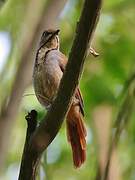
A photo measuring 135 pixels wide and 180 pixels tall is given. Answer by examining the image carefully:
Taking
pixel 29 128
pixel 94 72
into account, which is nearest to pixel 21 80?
pixel 29 128

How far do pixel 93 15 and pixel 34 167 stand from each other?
13.4 inches

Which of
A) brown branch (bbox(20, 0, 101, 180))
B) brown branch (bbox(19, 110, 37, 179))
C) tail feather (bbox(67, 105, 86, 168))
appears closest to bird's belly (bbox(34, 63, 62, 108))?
tail feather (bbox(67, 105, 86, 168))

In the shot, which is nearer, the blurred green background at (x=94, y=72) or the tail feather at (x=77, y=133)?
the tail feather at (x=77, y=133)

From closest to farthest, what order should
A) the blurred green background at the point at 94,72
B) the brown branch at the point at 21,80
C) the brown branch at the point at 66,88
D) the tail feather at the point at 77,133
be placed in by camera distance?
the brown branch at the point at 66,88 → the brown branch at the point at 21,80 → the tail feather at the point at 77,133 → the blurred green background at the point at 94,72

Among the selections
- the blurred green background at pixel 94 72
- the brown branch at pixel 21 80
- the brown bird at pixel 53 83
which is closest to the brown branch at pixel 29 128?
the brown branch at pixel 21 80

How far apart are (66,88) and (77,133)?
115 cm

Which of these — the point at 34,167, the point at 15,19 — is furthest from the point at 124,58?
the point at 34,167

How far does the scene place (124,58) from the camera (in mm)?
2764

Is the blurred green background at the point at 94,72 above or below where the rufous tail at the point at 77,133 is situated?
above

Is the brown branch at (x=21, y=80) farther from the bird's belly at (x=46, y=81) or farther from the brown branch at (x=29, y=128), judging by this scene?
the bird's belly at (x=46, y=81)

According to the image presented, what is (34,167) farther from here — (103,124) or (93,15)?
(103,124)

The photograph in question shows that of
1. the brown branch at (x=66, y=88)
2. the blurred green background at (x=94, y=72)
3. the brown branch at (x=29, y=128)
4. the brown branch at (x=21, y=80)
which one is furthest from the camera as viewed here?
the blurred green background at (x=94, y=72)

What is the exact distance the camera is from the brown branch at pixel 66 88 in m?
1.02

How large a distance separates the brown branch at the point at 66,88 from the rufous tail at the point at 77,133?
0.86 m
